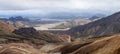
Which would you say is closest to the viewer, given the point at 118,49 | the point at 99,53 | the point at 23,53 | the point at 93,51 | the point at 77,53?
the point at 118,49

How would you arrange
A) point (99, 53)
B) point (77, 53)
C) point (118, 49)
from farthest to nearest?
point (77, 53) → point (99, 53) → point (118, 49)

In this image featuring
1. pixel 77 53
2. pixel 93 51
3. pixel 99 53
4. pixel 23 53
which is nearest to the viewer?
pixel 99 53

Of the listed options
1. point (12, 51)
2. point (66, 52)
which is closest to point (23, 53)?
point (12, 51)

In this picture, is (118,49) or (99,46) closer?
(118,49)

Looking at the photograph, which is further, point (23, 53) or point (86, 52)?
point (23, 53)

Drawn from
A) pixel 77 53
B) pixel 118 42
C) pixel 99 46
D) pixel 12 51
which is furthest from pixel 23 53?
pixel 118 42

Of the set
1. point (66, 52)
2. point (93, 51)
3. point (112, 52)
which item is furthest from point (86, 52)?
point (66, 52)

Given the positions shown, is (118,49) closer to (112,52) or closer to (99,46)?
(112,52)

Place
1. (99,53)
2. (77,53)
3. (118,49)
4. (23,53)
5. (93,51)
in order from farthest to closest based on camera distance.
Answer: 1. (23,53)
2. (77,53)
3. (93,51)
4. (99,53)
5. (118,49)

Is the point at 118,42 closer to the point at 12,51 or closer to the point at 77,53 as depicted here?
the point at 77,53
